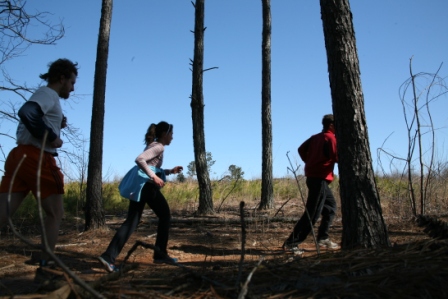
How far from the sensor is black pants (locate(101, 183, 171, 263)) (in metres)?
4.89

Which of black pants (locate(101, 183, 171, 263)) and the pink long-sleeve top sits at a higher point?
the pink long-sleeve top

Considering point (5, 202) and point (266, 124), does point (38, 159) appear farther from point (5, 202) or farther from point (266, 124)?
point (266, 124)

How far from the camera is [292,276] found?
2.75 metres

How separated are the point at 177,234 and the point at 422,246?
5.58 metres

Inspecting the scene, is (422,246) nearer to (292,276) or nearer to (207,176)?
(292,276)

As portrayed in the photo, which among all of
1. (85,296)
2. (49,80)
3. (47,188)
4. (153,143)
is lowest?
(85,296)

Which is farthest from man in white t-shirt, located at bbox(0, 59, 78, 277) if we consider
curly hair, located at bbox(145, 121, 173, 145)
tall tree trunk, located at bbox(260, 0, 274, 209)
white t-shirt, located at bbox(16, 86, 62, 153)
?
tall tree trunk, located at bbox(260, 0, 274, 209)

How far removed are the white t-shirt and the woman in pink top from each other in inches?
38.1

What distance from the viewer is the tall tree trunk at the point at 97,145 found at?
26.6ft

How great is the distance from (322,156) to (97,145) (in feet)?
13.2

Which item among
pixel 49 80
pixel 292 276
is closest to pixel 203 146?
pixel 49 80

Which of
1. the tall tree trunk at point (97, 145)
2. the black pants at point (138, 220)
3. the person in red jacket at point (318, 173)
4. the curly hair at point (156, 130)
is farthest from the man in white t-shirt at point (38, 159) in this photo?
the tall tree trunk at point (97, 145)

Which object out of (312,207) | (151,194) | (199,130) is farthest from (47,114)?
(199,130)

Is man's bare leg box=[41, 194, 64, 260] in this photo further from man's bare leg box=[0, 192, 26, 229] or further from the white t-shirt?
the white t-shirt
